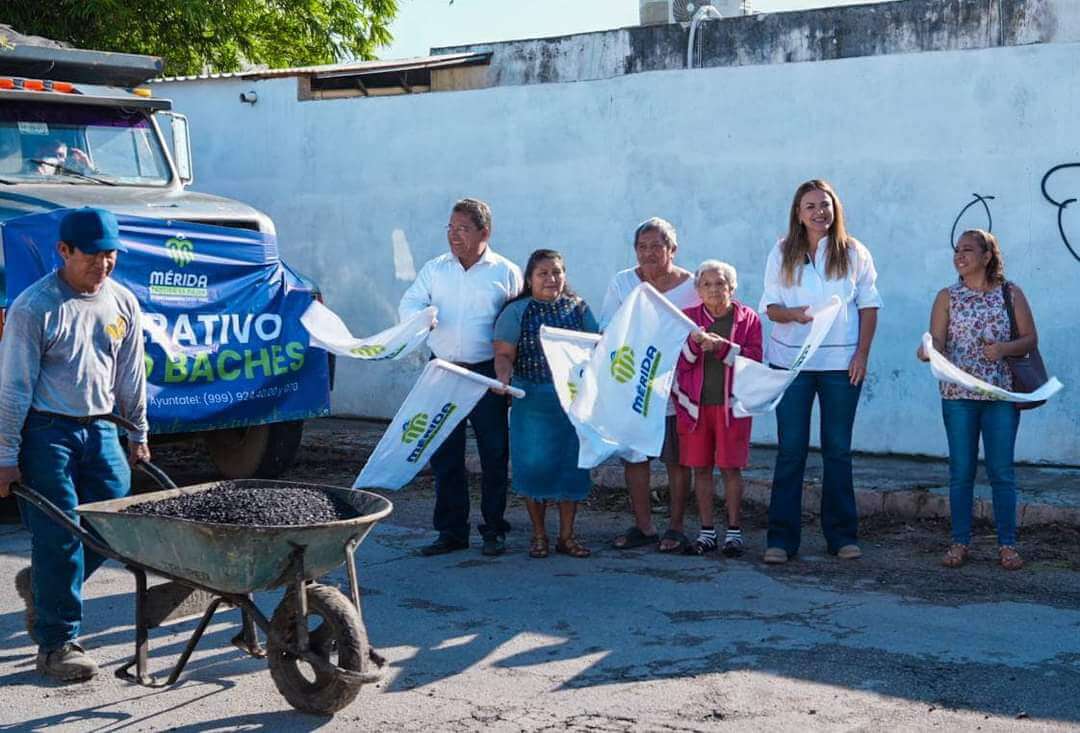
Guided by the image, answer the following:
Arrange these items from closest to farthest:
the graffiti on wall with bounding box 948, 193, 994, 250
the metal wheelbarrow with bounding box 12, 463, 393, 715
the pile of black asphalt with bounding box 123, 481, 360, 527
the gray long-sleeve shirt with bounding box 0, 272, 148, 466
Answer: the metal wheelbarrow with bounding box 12, 463, 393, 715, the pile of black asphalt with bounding box 123, 481, 360, 527, the gray long-sleeve shirt with bounding box 0, 272, 148, 466, the graffiti on wall with bounding box 948, 193, 994, 250

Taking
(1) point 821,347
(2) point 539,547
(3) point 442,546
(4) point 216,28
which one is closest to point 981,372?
(1) point 821,347

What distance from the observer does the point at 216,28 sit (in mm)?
17891

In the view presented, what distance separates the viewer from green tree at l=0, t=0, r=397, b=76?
16562 millimetres

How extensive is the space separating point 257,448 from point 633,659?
17.0 feet

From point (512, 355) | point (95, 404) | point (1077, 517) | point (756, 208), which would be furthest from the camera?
point (756, 208)

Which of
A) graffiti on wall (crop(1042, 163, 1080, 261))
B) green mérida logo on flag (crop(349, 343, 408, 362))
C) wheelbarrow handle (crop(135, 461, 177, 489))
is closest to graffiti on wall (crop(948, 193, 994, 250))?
graffiti on wall (crop(1042, 163, 1080, 261))

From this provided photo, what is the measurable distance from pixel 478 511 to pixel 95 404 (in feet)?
13.5

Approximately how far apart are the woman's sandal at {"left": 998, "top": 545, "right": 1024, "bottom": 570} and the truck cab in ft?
16.8

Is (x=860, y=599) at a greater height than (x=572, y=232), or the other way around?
(x=572, y=232)

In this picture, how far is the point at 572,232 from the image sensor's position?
11742 millimetres

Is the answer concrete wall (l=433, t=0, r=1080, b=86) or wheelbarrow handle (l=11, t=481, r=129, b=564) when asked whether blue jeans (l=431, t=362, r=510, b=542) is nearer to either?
wheelbarrow handle (l=11, t=481, r=129, b=564)

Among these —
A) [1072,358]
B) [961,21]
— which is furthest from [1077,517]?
[961,21]

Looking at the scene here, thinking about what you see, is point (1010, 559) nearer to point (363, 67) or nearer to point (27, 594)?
point (27, 594)

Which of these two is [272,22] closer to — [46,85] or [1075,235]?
[46,85]
